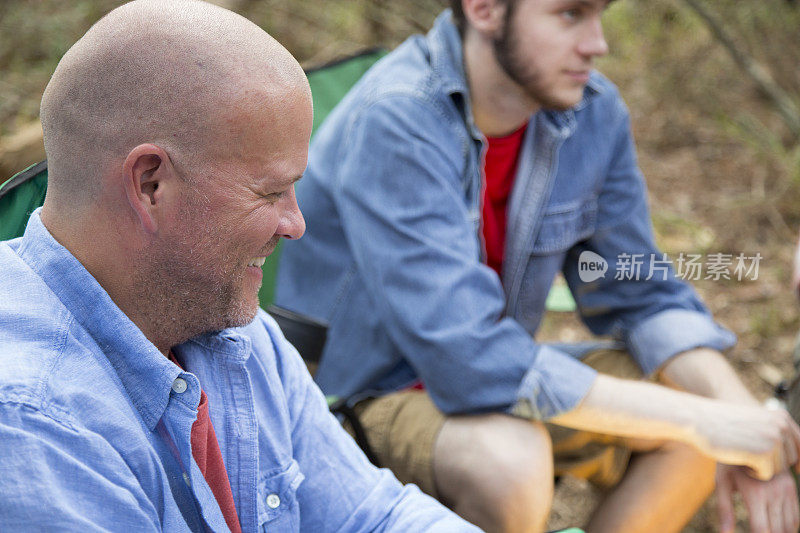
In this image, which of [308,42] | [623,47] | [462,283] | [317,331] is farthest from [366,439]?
[623,47]

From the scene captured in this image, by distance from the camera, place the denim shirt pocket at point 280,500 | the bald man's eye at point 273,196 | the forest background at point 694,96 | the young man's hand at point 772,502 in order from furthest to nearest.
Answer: the forest background at point 694,96
the young man's hand at point 772,502
the denim shirt pocket at point 280,500
the bald man's eye at point 273,196

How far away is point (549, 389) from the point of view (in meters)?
1.72

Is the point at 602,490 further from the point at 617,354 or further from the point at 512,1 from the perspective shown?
the point at 512,1

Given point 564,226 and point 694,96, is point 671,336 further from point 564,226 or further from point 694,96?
point 694,96

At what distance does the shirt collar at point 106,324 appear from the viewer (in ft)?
3.15

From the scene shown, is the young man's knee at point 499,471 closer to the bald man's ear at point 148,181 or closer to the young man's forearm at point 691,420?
the young man's forearm at point 691,420

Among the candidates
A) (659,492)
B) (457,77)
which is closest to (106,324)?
(457,77)

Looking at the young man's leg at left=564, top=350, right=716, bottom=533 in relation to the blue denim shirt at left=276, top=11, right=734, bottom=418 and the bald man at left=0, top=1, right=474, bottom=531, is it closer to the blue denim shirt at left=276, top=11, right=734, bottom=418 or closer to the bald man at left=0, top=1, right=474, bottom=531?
the blue denim shirt at left=276, top=11, right=734, bottom=418

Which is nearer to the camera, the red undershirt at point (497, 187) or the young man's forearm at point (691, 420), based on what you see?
the young man's forearm at point (691, 420)

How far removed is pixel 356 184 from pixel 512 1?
1.83 ft

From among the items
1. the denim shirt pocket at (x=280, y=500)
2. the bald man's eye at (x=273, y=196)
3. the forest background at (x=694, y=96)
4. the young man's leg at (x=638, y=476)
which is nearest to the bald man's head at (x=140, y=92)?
the bald man's eye at (x=273, y=196)

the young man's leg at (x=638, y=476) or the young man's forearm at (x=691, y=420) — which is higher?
the young man's forearm at (x=691, y=420)

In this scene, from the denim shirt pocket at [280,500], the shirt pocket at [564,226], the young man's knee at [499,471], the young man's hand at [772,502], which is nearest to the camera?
the denim shirt pocket at [280,500]

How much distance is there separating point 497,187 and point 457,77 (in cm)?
32
